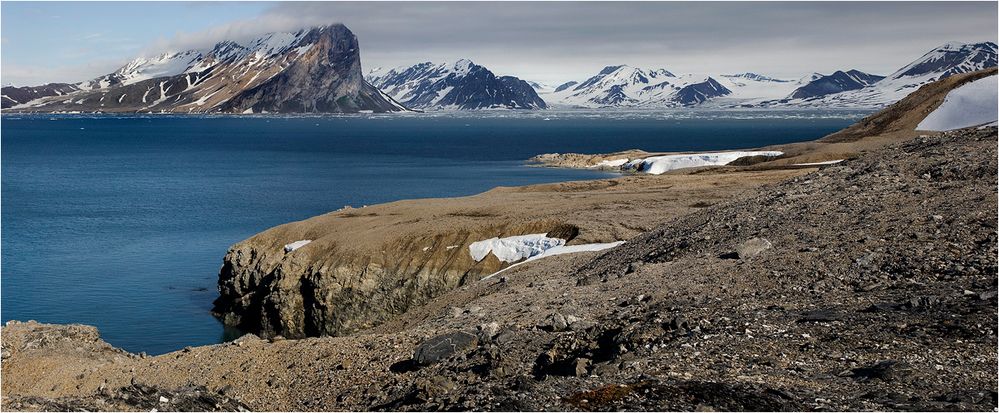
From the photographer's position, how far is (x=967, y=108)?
315ft

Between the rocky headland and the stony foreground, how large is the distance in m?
0.06

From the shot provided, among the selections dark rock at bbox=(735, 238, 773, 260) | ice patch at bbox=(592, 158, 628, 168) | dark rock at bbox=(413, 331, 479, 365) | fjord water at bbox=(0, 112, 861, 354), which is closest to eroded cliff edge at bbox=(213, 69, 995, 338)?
fjord water at bbox=(0, 112, 861, 354)

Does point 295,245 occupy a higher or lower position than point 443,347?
lower

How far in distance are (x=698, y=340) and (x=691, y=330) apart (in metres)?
0.80

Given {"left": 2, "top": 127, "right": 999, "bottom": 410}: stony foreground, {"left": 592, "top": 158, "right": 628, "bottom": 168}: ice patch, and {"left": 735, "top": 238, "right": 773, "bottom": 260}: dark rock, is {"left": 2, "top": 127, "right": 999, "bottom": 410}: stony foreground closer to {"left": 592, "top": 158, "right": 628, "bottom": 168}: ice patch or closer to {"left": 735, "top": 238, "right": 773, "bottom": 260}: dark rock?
{"left": 735, "top": 238, "right": 773, "bottom": 260}: dark rock

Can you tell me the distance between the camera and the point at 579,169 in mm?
119188

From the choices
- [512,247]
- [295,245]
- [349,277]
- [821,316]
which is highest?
[821,316]

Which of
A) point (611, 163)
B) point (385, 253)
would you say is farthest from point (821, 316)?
point (611, 163)

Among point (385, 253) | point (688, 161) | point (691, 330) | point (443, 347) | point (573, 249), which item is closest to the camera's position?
point (691, 330)

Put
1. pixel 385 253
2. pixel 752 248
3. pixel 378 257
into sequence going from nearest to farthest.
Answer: pixel 752 248, pixel 378 257, pixel 385 253

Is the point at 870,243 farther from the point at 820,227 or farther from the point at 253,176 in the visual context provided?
the point at 253,176

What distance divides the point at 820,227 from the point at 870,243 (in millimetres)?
2720

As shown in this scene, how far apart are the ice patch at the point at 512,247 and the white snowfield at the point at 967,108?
65.9 m

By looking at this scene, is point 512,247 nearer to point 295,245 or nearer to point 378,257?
point 378,257
